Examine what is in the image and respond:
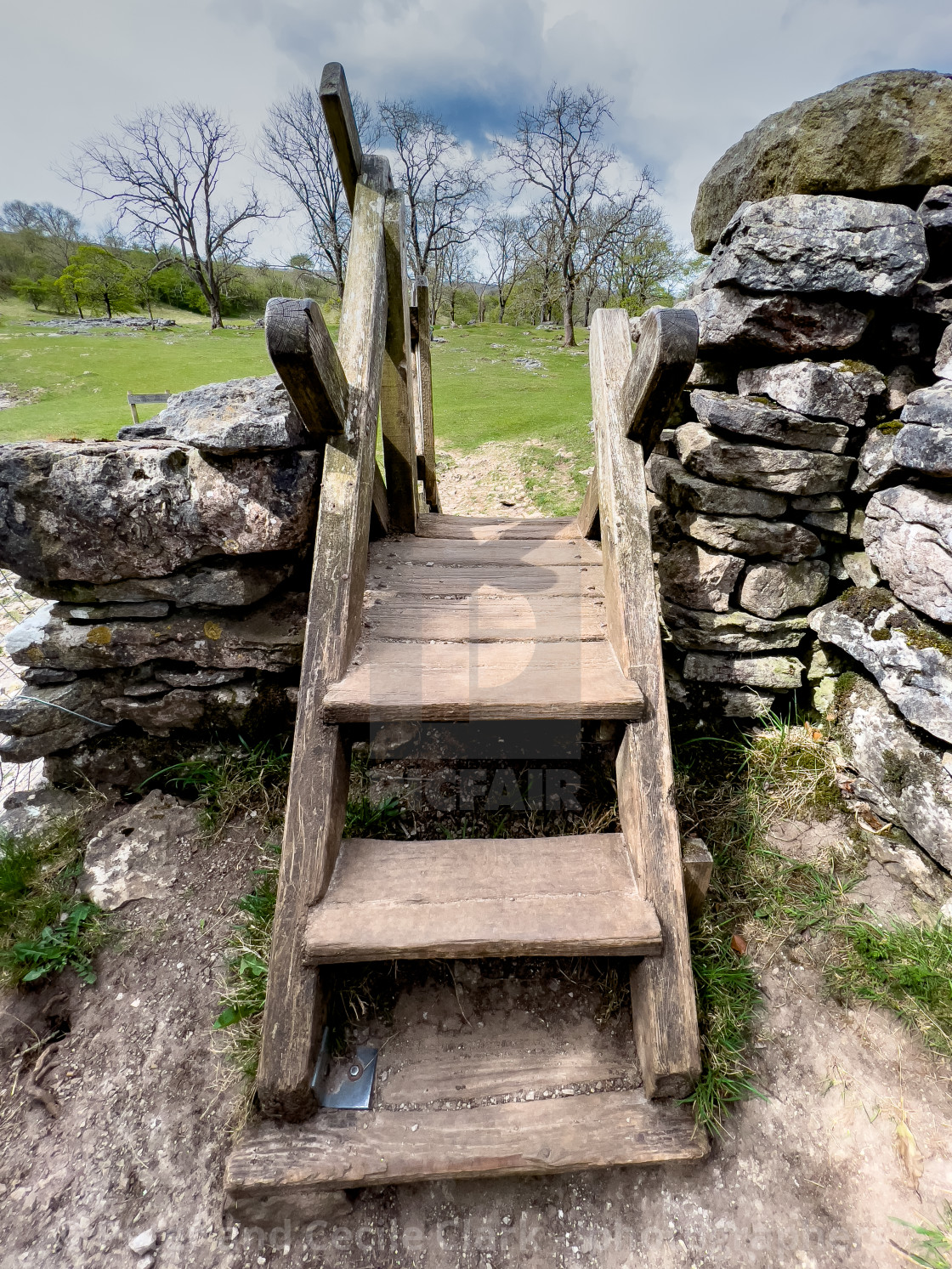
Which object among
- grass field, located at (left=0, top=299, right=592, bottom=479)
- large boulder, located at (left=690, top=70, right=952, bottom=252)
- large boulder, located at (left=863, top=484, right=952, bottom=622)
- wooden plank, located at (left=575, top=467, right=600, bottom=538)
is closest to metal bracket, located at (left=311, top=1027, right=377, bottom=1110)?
wooden plank, located at (left=575, top=467, right=600, bottom=538)

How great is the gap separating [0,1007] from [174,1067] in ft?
2.32

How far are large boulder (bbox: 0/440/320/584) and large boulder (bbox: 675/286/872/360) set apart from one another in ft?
6.39

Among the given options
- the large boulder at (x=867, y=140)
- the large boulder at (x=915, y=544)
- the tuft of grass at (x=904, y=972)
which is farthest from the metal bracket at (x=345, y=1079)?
the large boulder at (x=867, y=140)

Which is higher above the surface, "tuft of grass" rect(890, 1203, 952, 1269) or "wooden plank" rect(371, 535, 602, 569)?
"wooden plank" rect(371, 535, 602, 569)

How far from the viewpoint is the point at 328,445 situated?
213 cm

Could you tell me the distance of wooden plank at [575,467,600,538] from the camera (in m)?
3.10

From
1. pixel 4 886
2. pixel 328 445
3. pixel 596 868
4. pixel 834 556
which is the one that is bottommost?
pixel 4 886

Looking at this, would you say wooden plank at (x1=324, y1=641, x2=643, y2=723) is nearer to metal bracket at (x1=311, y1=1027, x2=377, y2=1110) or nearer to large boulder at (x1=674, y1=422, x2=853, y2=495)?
metal bracket at (x1=311, y1=1027, x2=377, y2=1110)

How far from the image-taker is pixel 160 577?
2.45 metres

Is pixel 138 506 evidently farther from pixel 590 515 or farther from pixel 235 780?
pixel 590 515

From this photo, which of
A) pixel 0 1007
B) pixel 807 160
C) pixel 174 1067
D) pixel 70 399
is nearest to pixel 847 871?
pixel 174 1067

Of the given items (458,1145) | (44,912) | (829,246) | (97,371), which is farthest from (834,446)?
(97,371)

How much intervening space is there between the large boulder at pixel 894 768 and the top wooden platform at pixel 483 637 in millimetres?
1359

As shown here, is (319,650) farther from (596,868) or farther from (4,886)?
(4,886)
